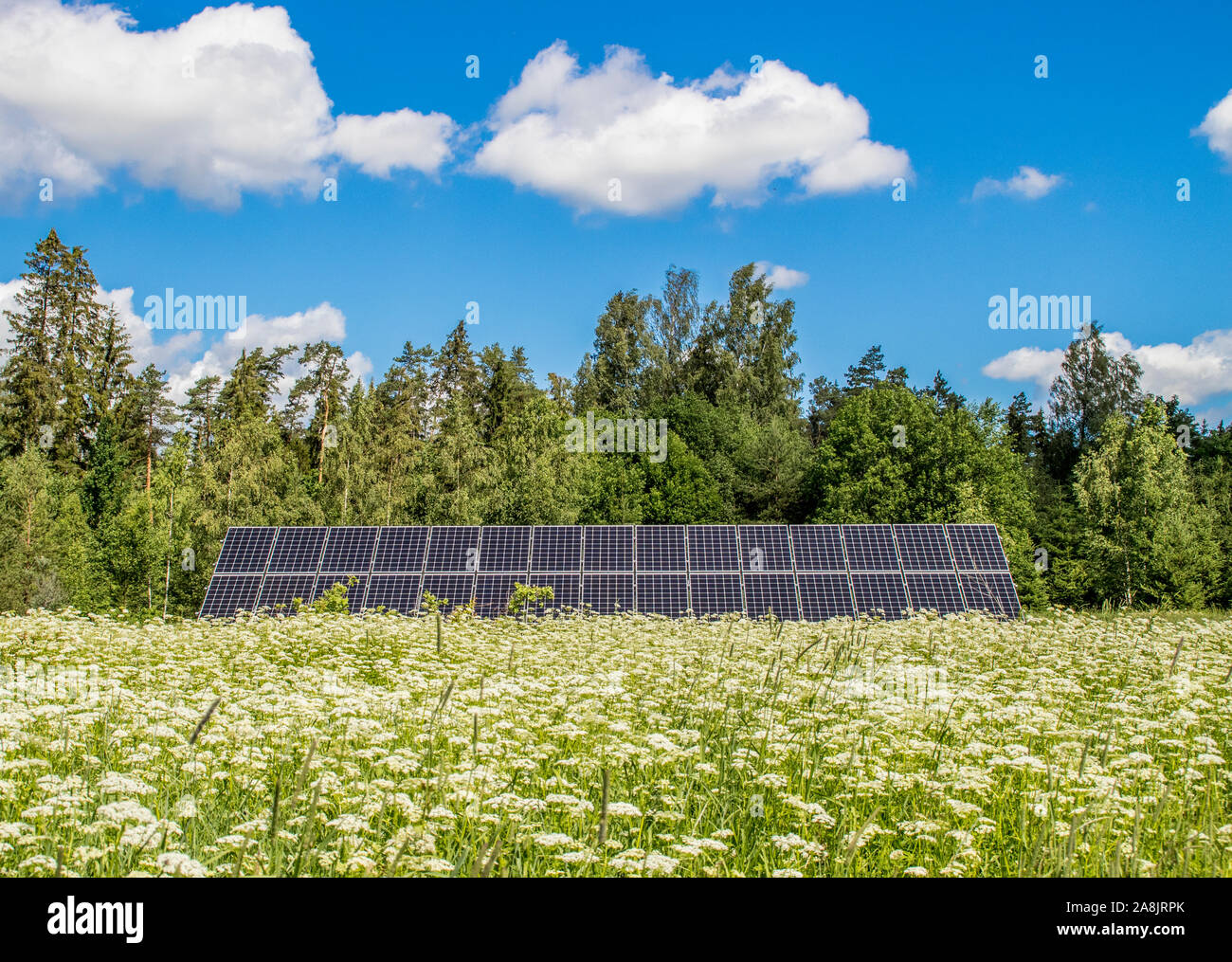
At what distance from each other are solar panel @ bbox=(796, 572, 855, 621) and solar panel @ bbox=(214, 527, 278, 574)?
49.8 feet

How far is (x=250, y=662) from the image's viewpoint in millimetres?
Answer: 10344

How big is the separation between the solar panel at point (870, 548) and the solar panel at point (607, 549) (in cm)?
649

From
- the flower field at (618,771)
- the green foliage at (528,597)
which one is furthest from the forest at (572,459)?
the flower field at (618,771)

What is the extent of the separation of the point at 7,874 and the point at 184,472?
52.8 meters

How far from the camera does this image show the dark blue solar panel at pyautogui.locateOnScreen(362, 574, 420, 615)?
23484 mm

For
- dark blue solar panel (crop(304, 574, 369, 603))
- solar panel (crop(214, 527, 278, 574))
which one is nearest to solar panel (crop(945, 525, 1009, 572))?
dark blue solar panel (crop(304, 574, 369, 603))

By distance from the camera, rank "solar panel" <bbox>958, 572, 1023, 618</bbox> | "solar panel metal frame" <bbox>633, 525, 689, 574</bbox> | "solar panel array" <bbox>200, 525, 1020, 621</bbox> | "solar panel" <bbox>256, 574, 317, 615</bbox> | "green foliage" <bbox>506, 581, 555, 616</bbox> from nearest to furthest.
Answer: "solar panel" <bbox>958, 572, 1023, 618</bbox>, "solar panel" <bbox>256, 574, 317, 615</bbox>, "green foliage" <bbox>506, 581, 555, 616</bbox>, "solar panel array" <bbox>200, 525, 1020, 621</bbox>, "solar panel metal frame" <bbox>633, 525, 689, 574</bbox>

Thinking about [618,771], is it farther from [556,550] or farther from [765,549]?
[765,549]

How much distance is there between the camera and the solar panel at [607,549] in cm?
2559

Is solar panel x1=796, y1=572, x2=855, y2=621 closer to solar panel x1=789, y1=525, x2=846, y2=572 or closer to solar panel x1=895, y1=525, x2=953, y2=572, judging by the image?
solar panel x1=789, y1=525, x2=846, y2=572

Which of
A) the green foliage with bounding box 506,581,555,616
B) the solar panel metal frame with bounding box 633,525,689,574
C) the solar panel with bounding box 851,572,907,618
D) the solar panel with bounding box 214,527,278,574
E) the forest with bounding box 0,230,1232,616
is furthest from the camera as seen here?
the forest with bounding box 0,230,1232,616
